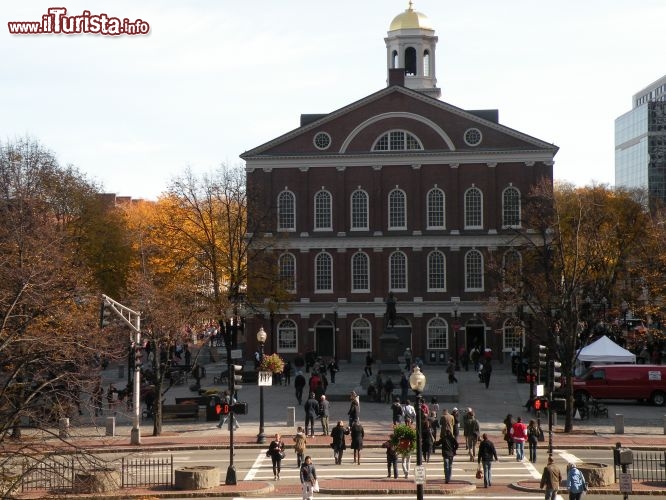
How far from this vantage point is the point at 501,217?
237ft

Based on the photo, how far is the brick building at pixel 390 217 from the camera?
72250 mm

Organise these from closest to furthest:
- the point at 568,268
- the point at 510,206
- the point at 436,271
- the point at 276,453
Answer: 1. the point at 276,453
2. the point at 568,268
3. the point at 510,206
4. the point at 436,271

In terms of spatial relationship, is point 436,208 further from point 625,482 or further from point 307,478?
point 625,482

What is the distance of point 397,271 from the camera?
73375 mm

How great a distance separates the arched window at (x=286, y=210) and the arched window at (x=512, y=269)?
14.9m

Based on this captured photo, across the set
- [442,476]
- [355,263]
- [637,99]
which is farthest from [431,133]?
[637,99]

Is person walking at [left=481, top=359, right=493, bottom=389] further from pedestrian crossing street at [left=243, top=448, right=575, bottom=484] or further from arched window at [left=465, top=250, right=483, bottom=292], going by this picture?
pedestrian crossing street at [left=243, top=448, right=575, bottom=484]

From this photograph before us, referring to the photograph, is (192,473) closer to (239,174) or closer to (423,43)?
(239,174)

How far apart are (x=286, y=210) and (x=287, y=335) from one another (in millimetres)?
8698

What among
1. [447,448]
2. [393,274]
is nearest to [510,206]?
[393,274]

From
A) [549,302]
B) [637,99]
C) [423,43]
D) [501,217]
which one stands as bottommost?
[549,302]

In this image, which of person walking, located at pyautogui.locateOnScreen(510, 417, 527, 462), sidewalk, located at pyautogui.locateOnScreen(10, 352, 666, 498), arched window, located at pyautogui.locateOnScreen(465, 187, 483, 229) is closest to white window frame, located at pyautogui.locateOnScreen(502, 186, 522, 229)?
arched window, located at pyautogui.locateOnScreen(465, 187, 483, 229)

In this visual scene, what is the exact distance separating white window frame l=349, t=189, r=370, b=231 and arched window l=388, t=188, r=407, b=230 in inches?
62.7

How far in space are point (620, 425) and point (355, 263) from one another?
35.3m
